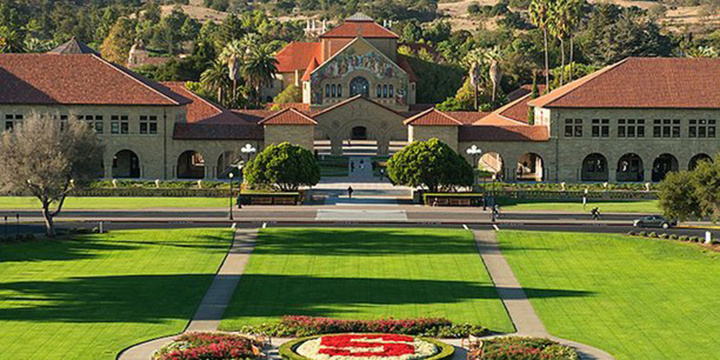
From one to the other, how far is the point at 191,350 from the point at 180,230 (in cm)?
3445

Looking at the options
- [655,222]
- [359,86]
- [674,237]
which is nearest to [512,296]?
[674,237]

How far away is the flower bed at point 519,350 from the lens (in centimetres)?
5488

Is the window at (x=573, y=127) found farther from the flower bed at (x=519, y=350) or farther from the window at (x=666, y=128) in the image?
the flower bed at (x=519, y=350)

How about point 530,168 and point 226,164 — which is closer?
point 530,168

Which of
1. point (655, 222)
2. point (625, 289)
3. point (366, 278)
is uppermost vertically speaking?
point (655, 222)

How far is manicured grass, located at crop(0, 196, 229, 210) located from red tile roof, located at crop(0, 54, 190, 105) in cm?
1393

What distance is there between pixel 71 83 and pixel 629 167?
50.3m

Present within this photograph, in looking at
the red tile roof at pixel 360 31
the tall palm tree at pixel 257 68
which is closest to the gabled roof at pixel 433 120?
the tall palm tree at pixel 257 68

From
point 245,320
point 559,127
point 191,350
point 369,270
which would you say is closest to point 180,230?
point 369,270

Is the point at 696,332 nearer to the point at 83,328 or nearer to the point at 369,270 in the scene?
the point at 369,270

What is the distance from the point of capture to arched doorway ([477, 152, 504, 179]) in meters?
125

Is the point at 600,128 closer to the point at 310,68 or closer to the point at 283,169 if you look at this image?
the point at 283,169

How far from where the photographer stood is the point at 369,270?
76250 mm

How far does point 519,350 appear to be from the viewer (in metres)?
55.4
